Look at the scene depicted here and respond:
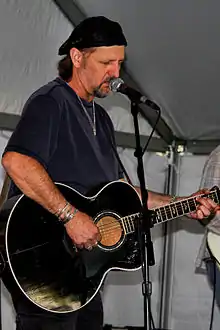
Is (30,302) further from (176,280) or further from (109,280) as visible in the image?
(176,280)

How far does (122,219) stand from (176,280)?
1334 mm

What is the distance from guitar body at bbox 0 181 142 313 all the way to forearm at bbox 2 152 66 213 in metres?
0.06

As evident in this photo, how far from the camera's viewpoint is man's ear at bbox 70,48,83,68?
1.93 m

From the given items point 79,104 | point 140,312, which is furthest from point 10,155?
point 140,312

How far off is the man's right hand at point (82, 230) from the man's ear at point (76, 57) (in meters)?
0.52

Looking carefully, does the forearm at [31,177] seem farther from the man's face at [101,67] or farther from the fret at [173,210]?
the fret at [173,210]

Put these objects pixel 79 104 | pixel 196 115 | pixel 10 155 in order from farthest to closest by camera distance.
→ pixel 196 115 → pixel 79 104 → pixel 10 155

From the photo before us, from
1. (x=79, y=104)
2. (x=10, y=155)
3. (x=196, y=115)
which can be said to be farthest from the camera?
(x=196, y=115)

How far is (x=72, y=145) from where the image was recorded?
1841 millimetres

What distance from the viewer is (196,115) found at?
2979mm

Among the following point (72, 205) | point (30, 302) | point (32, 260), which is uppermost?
point (72, 205)

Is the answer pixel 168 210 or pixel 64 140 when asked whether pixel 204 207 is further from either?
pixel 64 140

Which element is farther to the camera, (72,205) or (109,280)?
(109,280)

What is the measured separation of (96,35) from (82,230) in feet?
2.10
